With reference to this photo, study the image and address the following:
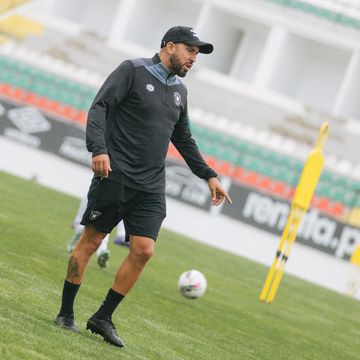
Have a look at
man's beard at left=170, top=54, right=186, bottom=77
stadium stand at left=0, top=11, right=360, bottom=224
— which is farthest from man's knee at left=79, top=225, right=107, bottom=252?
stadium stand at left=0, top=11, right=360, bottom=224

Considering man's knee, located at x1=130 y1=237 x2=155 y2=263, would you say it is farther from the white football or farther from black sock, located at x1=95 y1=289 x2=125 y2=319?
the white football

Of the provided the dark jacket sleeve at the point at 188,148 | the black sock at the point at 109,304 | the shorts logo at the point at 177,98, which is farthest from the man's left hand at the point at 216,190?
the black sock at the point at 109,304

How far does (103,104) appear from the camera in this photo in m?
6.89

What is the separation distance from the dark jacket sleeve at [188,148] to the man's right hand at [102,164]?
0.96 m

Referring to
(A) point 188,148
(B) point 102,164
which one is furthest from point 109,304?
(A) point 188,148

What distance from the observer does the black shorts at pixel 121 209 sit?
23.0 feet

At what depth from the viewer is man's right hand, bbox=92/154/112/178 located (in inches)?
262

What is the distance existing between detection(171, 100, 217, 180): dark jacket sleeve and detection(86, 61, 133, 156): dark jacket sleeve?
0.63 metres

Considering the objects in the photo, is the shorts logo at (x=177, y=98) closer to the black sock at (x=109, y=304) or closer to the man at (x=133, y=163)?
the man at (x=133, y=163)

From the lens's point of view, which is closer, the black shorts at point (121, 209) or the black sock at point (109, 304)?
the black shorts at point (121, 209)

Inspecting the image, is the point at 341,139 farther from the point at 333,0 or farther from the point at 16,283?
the point at 16,283

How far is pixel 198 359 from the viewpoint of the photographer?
7.71 meters

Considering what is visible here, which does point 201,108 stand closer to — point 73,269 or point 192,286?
point 192,286

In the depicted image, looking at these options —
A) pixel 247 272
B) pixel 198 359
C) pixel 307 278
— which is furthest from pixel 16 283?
pixel 307 278
